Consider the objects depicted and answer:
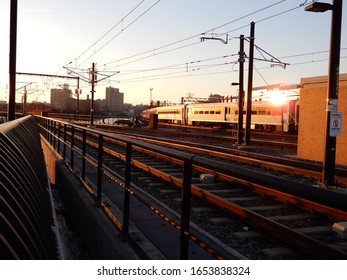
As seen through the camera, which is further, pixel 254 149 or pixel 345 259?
pixel 254 149

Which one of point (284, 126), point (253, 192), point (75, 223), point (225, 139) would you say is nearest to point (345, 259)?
point (75, 223)

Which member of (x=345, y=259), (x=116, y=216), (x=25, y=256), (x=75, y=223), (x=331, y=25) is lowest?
(x=75, y=223)

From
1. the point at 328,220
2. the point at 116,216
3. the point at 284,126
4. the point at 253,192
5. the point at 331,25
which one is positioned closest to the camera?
the point at 116,216

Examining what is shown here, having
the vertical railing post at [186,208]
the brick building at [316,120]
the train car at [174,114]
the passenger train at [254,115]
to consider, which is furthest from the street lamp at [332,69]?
the train car at [174,114]

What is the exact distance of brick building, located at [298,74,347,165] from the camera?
1349 cm

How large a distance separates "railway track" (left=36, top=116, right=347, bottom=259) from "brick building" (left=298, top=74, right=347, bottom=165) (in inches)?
249

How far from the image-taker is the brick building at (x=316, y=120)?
13.5 metres

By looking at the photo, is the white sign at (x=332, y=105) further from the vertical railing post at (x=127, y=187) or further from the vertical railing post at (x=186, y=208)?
the vertical railing post at (x=186, y=208)

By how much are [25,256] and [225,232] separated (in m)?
3.42

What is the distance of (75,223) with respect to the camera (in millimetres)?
6773

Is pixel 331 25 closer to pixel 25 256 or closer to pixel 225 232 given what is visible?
pixel 225 232

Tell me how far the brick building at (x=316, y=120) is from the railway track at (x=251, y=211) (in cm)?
632

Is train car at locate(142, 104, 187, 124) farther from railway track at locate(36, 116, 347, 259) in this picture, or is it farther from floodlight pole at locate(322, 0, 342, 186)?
railway track at locate(36, 116, 347, 259)
